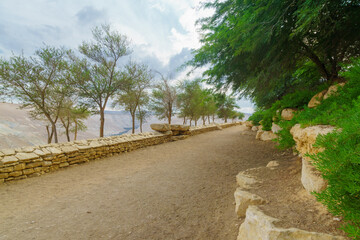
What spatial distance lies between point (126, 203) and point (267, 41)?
4.84 meters

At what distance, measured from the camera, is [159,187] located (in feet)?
12.3

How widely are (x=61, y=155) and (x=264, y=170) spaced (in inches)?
247

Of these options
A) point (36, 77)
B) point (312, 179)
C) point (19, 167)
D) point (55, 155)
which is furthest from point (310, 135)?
point (36, 77)

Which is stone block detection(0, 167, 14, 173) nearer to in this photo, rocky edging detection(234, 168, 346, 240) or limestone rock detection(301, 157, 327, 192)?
rocky edging detection(234, 168, 346, 240)

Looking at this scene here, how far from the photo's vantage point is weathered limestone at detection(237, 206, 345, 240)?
1.22 metres

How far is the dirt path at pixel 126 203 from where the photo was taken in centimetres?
231

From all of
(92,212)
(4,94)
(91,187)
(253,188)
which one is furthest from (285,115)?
(4,94)

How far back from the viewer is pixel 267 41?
363cm

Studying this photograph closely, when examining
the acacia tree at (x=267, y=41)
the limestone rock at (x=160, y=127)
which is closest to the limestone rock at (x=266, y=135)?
the acacia tree at (x=267, y=41)

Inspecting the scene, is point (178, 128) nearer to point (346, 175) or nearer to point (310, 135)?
point (310, 135)

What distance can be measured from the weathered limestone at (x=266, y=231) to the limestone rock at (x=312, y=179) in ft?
2.32

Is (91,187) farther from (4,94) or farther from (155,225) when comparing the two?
(4,94)

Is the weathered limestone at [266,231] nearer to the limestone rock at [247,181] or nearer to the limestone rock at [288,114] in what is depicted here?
the limestone rock at [247,181]

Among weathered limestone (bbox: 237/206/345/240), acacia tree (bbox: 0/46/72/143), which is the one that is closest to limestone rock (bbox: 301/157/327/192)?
weathered limestone (bbox: 237/206/345/240)
